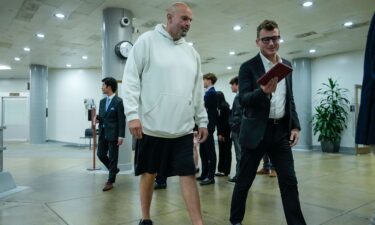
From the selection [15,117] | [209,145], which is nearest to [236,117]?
[209,145]

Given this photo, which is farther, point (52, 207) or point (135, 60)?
point (52, 207)

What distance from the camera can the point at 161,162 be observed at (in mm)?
2168

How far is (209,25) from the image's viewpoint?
723 centimetres

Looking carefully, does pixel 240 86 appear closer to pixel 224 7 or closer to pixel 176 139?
pixel 176 139

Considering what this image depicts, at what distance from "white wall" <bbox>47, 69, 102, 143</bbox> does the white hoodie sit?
39.1 feet

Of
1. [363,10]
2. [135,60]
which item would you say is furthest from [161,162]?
[363,10]

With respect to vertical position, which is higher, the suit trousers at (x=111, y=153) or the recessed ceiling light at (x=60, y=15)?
the recessed ceiling light at (x=60, y=15)

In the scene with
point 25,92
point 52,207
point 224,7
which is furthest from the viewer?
point 25,92

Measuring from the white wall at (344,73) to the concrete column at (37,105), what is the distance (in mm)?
10441

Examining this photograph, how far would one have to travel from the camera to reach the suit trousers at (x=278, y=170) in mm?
2133

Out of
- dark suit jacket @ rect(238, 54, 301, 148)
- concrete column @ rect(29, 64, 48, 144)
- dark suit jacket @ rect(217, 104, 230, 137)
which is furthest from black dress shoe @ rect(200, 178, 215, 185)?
concrete column @ rect(29, 64, 48, 144)

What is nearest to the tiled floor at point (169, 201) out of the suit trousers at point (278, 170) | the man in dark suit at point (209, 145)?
the man in dark suit at point (209, 145)

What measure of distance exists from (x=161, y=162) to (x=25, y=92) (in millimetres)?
15778

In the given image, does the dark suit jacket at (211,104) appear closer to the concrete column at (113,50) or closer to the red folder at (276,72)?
the concrete column at (113,50)
